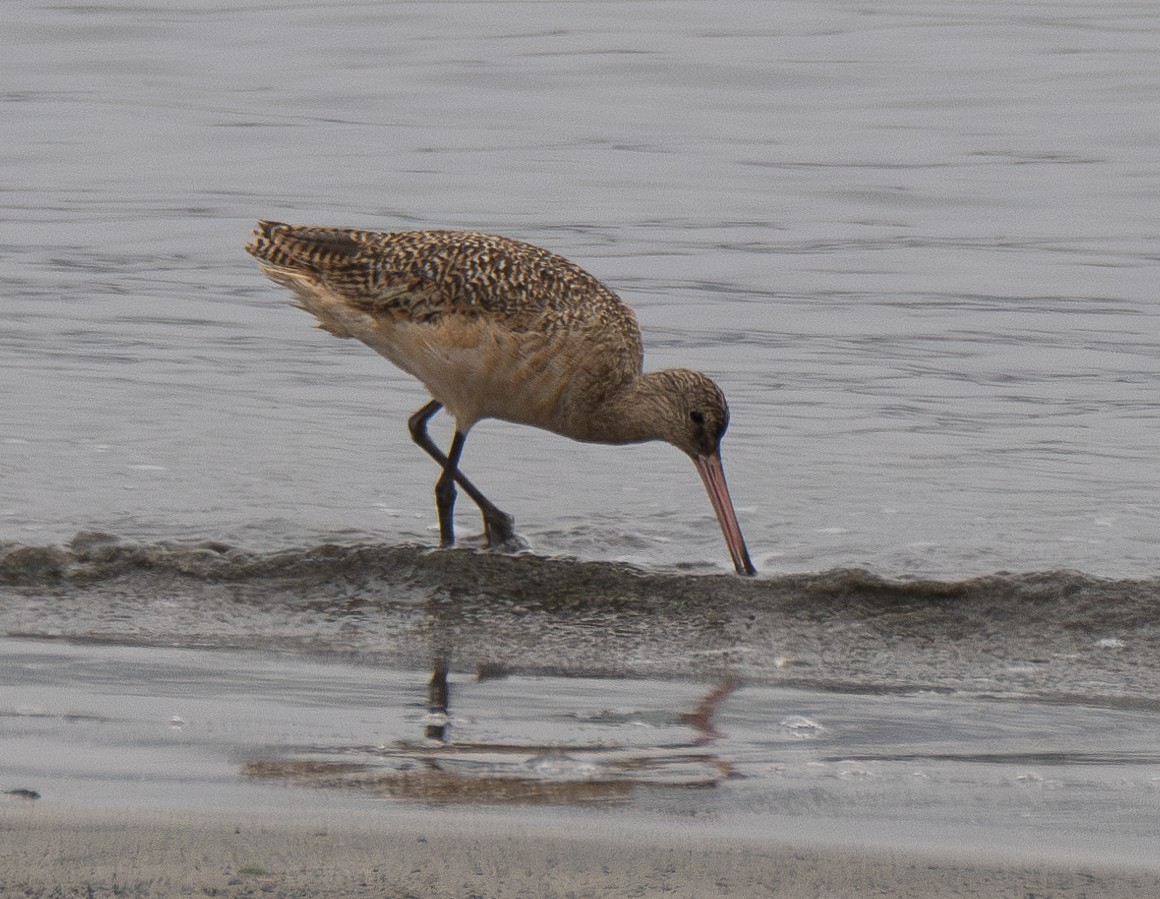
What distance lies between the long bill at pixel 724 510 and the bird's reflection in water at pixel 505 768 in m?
2.13

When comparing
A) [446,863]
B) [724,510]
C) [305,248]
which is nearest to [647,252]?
[305,248]

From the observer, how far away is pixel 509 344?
7367 millimetres

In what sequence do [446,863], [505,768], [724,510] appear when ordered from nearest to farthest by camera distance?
[446,863], [505,768], [724,510]

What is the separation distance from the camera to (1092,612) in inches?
258

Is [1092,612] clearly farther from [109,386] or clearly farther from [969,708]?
[109,386]

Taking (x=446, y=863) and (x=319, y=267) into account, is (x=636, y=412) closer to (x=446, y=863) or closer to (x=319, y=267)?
(x=319, y=267)

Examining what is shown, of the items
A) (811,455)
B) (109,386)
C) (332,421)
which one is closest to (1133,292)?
(811,455)

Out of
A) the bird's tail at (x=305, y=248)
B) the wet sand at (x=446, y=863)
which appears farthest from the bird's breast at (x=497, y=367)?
the wet sand at (x=446, y=863)

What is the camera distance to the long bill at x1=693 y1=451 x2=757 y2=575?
718 centimetres

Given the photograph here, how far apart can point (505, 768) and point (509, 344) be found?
9.66 ft

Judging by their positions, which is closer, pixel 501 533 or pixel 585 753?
pixel 585 753

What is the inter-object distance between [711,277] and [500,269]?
17.7 feet

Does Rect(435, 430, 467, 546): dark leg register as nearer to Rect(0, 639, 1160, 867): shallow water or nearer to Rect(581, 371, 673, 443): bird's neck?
Rect(581, 371, 673, 443): bird's neck

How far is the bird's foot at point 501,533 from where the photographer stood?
7.68 m
